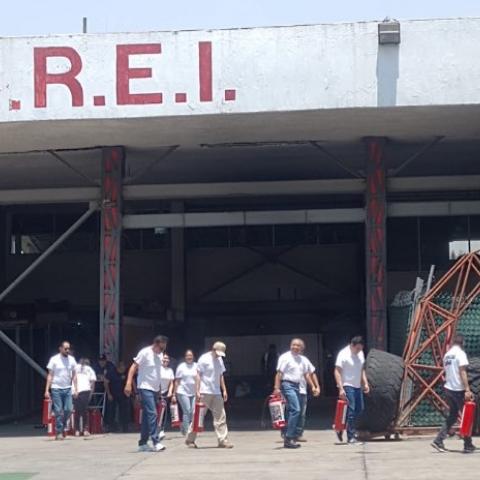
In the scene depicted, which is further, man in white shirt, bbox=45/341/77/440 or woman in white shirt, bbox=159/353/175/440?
man in white shirt, bbox=45/341/77/440

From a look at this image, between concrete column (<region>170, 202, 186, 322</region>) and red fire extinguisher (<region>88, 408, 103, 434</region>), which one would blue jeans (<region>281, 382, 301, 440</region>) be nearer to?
red fire extinguisher (<region>88, 408, 103, 434</region>)

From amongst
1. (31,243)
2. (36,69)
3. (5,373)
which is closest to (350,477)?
(36,69)

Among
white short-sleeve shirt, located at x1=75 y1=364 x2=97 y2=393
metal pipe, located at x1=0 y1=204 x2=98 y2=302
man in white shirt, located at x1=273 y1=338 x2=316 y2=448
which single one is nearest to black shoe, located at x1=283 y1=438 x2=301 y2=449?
man in white shirt, located at x1=273 y1=338 x2=316 y2=448

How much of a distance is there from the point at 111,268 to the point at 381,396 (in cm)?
838

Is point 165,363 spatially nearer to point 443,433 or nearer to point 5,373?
point 443,433

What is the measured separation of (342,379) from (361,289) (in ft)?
61.2

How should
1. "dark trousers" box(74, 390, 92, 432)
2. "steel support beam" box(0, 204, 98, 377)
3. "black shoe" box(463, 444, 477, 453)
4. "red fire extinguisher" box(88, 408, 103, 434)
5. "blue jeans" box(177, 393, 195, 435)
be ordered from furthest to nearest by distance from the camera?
1. "steel support beam" box(0, 204, 98, 377)
2. "red fire extinguisher" box(88, 408, 103, 434)
3. "dark trousers" box(74, 390, 92, 432)
4. "blue jeans" box(177, 393, 195, 435)
5. "black shoe" box(463, 444, 477, 453)

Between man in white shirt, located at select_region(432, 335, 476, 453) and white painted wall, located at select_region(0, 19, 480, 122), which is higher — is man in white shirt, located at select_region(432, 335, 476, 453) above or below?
below

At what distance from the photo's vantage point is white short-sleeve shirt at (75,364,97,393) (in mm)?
20909

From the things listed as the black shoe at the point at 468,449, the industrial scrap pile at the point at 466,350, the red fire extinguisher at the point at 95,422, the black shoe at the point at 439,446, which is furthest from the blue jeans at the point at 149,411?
the red fire extinguisher at the point at 95,422

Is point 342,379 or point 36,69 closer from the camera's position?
point 342,379

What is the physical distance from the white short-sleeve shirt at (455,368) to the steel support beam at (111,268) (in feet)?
32.5

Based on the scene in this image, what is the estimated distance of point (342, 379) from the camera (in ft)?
55.8

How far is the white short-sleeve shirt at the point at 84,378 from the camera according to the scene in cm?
2091
